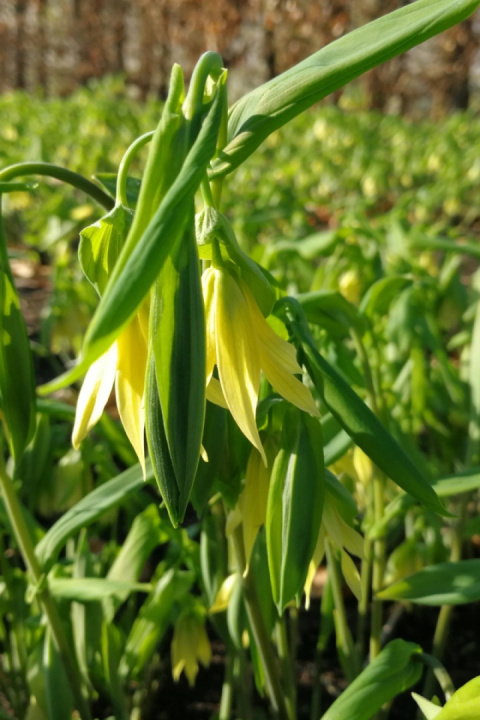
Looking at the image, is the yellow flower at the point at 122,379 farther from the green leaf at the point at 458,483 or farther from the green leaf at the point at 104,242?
the green leaf at the point at 458,483

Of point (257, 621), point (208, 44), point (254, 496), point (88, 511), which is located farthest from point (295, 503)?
point (208, 44)

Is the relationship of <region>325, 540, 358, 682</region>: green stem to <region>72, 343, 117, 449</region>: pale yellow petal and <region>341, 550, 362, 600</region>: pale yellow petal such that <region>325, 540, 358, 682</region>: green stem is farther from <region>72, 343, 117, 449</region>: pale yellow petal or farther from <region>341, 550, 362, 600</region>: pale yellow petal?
<region>72, 343, 117, 449</region>: pale yellow petal

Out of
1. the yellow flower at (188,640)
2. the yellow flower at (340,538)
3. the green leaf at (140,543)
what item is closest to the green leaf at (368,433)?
the yellow flower at (340,538)

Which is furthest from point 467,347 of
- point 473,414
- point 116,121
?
point 116,121

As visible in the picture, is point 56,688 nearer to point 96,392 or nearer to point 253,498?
point 253,498

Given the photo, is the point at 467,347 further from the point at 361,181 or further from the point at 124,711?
the point at 361,181

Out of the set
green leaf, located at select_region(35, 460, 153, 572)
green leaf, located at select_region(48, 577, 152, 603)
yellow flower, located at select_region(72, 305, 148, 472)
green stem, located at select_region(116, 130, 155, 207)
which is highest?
green stem, located at select_region(116, 130, 155, 207)

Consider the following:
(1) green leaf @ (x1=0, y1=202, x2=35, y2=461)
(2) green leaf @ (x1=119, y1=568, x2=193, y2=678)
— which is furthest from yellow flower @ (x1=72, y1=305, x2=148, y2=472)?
(2) green leaf @ (x1=119, y1=568, x2=193, y2=678)
